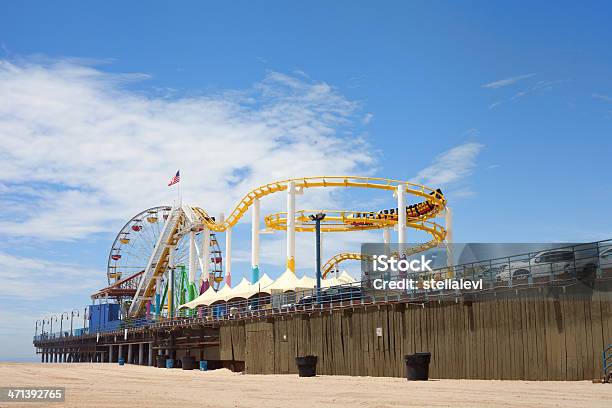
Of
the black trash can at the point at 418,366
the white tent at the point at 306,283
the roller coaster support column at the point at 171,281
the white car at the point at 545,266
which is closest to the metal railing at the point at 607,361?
the white car at the point at 545,266

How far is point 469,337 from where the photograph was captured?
1009 inches

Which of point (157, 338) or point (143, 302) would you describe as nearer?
point (157, 338)

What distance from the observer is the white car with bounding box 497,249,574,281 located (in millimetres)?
23766

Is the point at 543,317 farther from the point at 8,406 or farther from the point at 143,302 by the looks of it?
the point at 143,302

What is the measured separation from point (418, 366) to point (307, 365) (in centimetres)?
702

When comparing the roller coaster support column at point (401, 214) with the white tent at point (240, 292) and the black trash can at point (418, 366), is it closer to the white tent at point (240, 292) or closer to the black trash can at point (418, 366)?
the white tent at point (240, 292)

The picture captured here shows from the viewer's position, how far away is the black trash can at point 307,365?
1198 inches

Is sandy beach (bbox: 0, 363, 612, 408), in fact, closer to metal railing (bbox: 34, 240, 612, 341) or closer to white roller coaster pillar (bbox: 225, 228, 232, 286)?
metal railing (bbox: 34, 240, 612, 341)

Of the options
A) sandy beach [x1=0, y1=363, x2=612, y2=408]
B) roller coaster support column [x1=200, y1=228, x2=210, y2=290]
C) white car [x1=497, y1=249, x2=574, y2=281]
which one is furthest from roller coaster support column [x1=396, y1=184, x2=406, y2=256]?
sandy beach [x1=0, y1=363, x2=612, y2=408]

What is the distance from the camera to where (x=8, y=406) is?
16.3 m

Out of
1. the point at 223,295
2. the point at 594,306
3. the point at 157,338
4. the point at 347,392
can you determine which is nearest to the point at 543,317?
the point at 594,306

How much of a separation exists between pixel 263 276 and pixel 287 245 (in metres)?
2.99

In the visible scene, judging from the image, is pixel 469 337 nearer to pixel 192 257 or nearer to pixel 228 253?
pixel 228 253

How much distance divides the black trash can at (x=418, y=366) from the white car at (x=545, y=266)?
4049 millimetres
